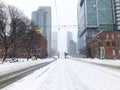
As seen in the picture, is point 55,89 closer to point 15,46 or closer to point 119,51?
point 15,46

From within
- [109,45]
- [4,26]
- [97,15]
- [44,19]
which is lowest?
[109,45]

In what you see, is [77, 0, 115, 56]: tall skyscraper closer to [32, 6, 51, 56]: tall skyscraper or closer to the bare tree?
[32, 6, 51, 56]: tall skyscraper

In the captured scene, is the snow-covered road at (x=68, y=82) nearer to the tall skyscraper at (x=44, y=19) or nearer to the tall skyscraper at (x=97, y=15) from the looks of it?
the tall skyscraper at (x=44, y=19)

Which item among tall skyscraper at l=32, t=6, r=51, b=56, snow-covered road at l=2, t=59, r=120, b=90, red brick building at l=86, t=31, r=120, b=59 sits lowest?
snow-covered road at l=2, t=59, r=120, b=90

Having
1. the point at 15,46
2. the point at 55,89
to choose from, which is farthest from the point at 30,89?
the point at 15,46

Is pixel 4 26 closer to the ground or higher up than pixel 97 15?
closer to the ground

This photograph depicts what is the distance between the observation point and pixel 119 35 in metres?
111

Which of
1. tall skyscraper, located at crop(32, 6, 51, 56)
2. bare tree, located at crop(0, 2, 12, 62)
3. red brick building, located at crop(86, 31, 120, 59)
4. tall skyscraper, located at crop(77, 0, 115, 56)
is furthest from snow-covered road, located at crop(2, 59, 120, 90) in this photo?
tall skyscraper, located at crop(77, 0, 115, 56)

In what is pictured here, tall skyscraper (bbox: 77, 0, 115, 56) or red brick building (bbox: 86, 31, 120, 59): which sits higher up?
tall skyscraper (bbox: 77, 0, 115, 56)

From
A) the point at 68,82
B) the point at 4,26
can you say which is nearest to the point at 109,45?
the point at 4,26

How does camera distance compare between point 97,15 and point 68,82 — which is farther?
point 97,15

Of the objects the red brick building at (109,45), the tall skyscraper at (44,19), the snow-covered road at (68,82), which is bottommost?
the snow-covered road at (68,82)

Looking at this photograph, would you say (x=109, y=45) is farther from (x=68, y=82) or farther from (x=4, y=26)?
(x=68, y=82)

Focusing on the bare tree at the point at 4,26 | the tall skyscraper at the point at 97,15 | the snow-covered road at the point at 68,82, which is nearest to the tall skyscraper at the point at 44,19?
the bare tree at the point at 4,26
